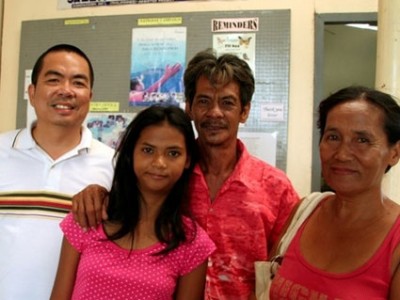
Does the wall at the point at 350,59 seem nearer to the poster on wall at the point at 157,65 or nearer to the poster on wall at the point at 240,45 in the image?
the poster on wall at the point at 240,45

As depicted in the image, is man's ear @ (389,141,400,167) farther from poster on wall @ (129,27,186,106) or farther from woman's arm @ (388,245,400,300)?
poster on wall @ (129,27,186,106)

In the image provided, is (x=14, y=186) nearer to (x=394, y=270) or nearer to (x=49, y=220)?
(x=49, y=220)

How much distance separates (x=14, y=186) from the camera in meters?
1.35

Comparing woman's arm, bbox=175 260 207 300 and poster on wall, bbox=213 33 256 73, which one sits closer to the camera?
woman's arm, bbox=175 260 207 300

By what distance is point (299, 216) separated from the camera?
49.9 inches

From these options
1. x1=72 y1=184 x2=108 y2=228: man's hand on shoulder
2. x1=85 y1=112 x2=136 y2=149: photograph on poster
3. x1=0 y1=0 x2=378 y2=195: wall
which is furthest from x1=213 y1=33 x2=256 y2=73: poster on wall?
x1=72 y1=184 x2=108 y2=228: man's hand on shoulder

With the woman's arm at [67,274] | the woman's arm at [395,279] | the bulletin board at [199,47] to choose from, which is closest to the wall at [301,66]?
the bulletin board at [199,47]

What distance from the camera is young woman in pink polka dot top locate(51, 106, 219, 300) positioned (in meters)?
1.13

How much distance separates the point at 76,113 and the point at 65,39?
107cm

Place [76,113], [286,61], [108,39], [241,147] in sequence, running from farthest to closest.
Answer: [108,39]
[286,61]
[241,147]
[76,113]

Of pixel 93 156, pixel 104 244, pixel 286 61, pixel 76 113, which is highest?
pixel 286 61

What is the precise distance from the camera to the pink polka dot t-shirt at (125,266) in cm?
112

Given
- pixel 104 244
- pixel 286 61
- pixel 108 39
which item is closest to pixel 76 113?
pixel 104 244

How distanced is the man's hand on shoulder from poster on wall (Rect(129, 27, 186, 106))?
103cm
